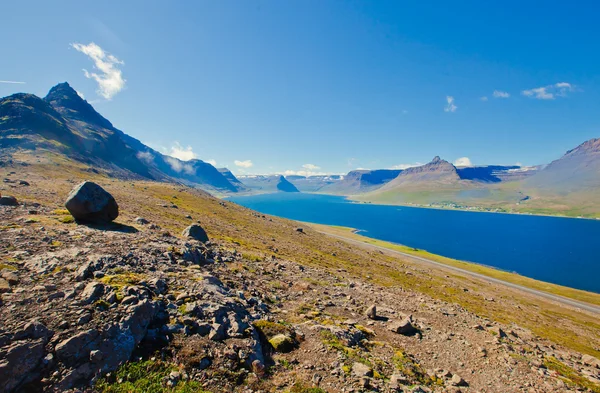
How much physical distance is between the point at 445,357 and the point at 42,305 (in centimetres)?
2350

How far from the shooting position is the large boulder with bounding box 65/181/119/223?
77.7 feet

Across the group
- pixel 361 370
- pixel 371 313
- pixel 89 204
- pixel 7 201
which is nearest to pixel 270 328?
pixel 361 370

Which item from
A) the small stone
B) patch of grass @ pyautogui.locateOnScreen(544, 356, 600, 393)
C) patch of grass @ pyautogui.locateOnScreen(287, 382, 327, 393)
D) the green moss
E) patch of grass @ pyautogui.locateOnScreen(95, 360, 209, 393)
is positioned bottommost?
patch of grass @ pyautogui.locateOnScreen(544, 356, 600, 393)

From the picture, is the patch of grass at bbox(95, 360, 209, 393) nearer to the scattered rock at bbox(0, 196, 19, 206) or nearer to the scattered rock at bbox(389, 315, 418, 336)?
the scattered rock at bbox(389, 315, 418, 336)

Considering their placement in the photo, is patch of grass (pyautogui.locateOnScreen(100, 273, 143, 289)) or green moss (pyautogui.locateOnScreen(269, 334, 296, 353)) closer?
patch of grass (pyautogui.locateOnScreen(100, 273, 143, 289))

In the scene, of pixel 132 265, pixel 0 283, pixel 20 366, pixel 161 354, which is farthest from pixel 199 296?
pixel 0 283

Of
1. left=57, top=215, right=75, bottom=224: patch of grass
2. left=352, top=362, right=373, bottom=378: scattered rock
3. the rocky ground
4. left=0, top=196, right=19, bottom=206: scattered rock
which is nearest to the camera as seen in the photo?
the rocky ground

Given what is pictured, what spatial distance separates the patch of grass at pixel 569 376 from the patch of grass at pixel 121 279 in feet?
95.7

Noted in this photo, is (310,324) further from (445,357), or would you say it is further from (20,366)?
(20,366)

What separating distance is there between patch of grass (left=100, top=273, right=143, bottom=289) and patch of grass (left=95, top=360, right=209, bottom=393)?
4.93 meters

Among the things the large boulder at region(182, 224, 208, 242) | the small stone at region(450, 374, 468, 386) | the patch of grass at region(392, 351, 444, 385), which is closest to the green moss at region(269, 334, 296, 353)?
the patch of grass at region(392, 351, 444, 385)

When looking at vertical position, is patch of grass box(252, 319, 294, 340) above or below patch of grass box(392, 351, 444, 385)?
above

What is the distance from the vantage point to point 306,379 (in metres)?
11.6

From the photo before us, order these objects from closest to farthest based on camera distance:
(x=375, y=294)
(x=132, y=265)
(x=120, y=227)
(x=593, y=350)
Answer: (x=132, y=265) → (x=120, y=227) → (x=375, y=294) → (x=593, y=350)
